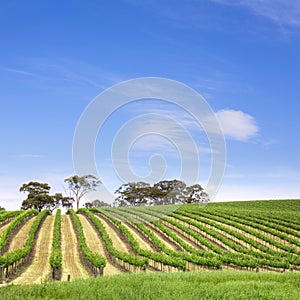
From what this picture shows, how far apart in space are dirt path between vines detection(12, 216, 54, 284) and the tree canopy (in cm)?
5329

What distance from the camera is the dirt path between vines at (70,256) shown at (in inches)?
1198

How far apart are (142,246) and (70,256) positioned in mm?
8149

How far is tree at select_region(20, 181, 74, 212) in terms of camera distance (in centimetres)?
10275

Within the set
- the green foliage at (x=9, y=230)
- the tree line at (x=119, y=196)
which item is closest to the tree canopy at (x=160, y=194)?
the tree line at (x=119, y=196)

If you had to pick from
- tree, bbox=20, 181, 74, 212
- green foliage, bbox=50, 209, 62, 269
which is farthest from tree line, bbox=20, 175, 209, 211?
green foliage, bbox=50, 209, 62, 269

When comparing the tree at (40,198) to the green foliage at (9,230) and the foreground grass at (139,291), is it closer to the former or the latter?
the green foliage at (9,230)

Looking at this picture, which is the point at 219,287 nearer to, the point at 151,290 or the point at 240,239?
the point at 151,290

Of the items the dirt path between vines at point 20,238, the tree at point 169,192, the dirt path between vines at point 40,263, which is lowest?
the dirt path between vines at point 40,263

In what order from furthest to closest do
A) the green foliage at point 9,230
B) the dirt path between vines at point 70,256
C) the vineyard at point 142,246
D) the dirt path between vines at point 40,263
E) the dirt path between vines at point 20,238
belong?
the dirt path between vines at point 20,238 → the green foliage at point 9,230 → the vineyard at point 142,246 → the dirt path between vines at point 70,256 → the dirt path between vines at point 40,263

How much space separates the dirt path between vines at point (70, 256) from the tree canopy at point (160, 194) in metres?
48.7

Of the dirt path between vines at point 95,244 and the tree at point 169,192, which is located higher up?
the tree at point 169,192

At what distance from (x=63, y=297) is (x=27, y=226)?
1661 inches

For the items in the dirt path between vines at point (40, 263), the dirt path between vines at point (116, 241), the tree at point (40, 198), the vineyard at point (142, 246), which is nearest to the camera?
the dirt path between vines at point (40, 263)

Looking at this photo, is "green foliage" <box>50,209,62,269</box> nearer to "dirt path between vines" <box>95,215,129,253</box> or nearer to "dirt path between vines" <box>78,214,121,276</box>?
"dirt path between vines" <box>78,214,121,276</box>
